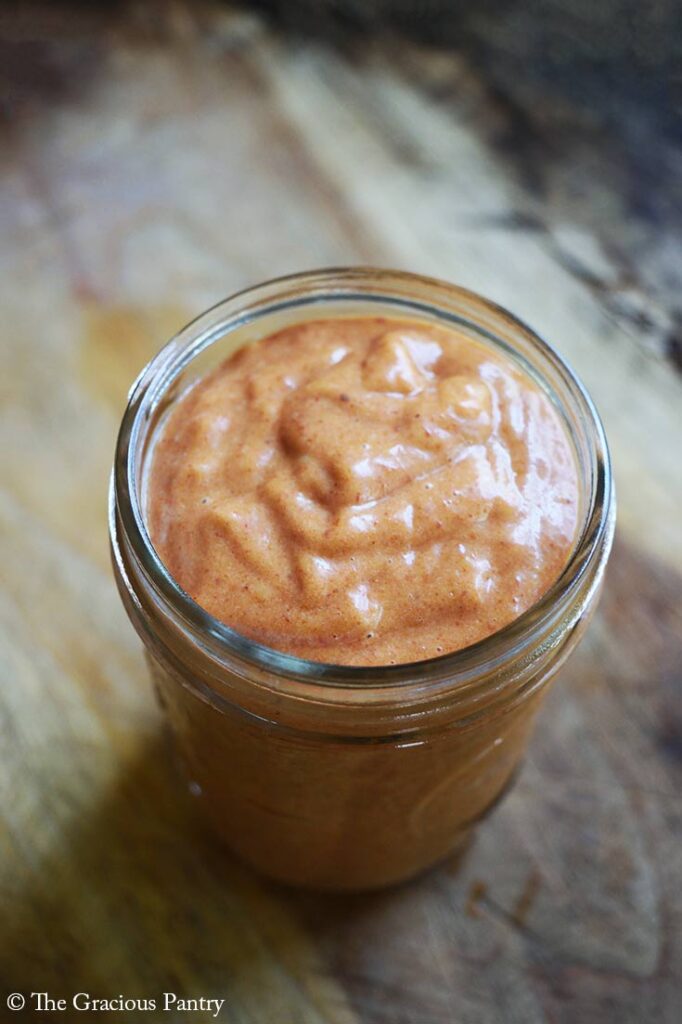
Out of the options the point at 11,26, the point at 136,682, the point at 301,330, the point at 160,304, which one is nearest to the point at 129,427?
the point at 301,330

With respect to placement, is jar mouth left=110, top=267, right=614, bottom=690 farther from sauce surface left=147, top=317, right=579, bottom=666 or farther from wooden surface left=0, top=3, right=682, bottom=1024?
wooden surface left=0, top=3, right=682, bottom=1024

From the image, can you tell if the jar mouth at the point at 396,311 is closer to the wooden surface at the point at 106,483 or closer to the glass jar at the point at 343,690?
the glass jar at the point at 343,690

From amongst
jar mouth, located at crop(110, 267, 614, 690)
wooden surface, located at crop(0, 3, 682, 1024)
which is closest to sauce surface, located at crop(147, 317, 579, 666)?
jar mouth, located at crop(110, 267, 614, 690)

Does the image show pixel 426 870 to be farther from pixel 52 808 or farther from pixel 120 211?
pixel 120 211

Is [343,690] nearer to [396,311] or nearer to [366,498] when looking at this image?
[366,498]

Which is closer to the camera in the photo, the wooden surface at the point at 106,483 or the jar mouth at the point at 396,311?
the jar mouth at the point at 396,311

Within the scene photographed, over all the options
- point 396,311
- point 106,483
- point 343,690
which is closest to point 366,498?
point 343,690

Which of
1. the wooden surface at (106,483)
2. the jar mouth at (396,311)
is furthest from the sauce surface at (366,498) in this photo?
the wooden surface at (106,483)
